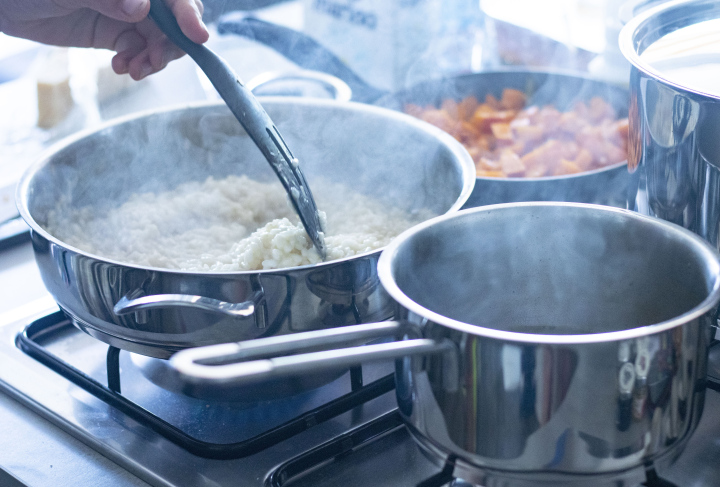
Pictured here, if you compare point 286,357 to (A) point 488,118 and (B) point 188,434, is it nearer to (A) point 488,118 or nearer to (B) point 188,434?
(B) point 188,434

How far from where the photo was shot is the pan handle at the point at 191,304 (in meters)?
0.61

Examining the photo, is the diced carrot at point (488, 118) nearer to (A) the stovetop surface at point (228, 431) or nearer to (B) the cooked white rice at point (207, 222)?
(B) the cooked white rice at point (207, 222)

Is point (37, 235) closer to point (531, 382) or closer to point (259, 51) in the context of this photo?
point (531, 382)

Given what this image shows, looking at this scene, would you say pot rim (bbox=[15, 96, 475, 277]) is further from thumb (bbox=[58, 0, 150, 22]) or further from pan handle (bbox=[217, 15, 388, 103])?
pan handle (bbox=[217, 15, 388, 103])

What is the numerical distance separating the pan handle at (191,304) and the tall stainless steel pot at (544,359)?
0.14m

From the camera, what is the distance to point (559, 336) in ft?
1.49

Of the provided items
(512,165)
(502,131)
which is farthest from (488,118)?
(512,165)

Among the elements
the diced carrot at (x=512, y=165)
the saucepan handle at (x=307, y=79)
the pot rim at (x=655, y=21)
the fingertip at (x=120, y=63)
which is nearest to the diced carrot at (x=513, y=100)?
the diced carrot at (x=512, y=165)

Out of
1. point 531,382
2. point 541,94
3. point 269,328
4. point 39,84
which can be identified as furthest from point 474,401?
point 39,84

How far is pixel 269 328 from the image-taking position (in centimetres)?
66

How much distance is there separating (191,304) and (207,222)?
1.38 feet

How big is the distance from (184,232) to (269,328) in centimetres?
39

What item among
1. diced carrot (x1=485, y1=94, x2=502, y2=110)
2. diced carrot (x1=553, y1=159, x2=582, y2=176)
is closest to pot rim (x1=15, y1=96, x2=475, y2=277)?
diced carrot (x1=553, y1=159, x2=582, y2=176)

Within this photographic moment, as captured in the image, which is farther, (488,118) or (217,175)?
(488,118)
